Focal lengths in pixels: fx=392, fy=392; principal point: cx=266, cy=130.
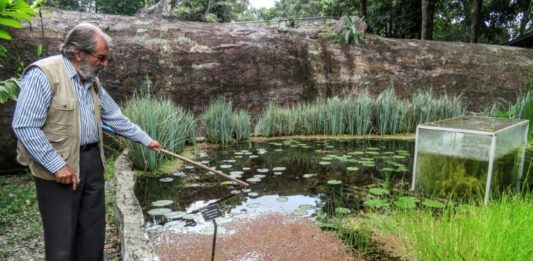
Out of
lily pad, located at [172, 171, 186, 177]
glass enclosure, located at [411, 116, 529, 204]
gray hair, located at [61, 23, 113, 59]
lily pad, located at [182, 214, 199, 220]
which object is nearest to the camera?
gray hair, located at [61, 23, 113, 59]

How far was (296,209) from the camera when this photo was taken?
2.72 metres

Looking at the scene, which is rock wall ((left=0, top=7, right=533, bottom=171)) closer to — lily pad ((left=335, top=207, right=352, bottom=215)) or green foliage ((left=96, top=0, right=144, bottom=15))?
lily pad ((left=335, top=207, right=352, bottom=215))

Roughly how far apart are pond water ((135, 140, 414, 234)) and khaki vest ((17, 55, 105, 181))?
84 centimetres

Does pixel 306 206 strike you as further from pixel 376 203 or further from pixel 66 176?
pixel 66 176

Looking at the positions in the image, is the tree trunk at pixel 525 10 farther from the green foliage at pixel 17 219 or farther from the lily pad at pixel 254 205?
the green foliage at pixel 17 219

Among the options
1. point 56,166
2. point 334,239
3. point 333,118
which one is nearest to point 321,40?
point 333,118

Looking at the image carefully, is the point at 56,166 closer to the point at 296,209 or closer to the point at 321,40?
the point at 296,209

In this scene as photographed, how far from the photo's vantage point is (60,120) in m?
1.65

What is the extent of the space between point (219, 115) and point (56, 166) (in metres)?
3.51

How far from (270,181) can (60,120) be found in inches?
78.4

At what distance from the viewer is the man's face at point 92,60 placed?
1.71 metres

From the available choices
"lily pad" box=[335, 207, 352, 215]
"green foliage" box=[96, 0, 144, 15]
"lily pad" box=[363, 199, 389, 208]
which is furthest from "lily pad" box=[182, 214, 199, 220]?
"green foliage" box=[96, 0, 144, 15]

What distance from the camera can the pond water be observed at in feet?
8.70

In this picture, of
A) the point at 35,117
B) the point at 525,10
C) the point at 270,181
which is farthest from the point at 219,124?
the point at 525,10
